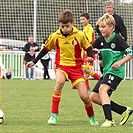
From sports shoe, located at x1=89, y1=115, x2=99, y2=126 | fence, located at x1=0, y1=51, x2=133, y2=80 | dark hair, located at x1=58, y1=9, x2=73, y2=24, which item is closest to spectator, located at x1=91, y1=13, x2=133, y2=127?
sports shoe, located at x1=89, y1=115, x2=99, y2=126

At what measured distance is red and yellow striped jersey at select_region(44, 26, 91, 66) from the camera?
7.94m

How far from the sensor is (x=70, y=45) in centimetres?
795

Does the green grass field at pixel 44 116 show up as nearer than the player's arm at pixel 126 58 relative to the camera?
Yes

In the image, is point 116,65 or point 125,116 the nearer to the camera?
point 116,65

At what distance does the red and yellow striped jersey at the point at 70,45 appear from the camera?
7.94 meters

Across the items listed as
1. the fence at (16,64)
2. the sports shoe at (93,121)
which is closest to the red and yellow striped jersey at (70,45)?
the sports shoe at (93,121)

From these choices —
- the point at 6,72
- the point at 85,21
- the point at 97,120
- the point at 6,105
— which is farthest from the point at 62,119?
the point at 6,72

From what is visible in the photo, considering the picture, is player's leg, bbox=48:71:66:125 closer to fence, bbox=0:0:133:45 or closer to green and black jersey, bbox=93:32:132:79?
green and black jersey, bbox=93:32:132:79

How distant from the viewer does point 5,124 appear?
25.0 feet

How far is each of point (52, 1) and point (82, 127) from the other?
1773 centimetres

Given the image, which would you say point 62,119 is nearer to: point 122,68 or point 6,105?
point 122,68

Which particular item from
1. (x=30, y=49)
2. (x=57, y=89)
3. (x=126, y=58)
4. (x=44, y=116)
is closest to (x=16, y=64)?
(x=30, y=49)

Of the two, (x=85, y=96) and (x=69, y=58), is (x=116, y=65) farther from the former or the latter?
(x=69, y=58)

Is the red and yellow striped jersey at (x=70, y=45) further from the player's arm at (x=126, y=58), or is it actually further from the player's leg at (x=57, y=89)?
the player's arm at (x=126, y=58)
